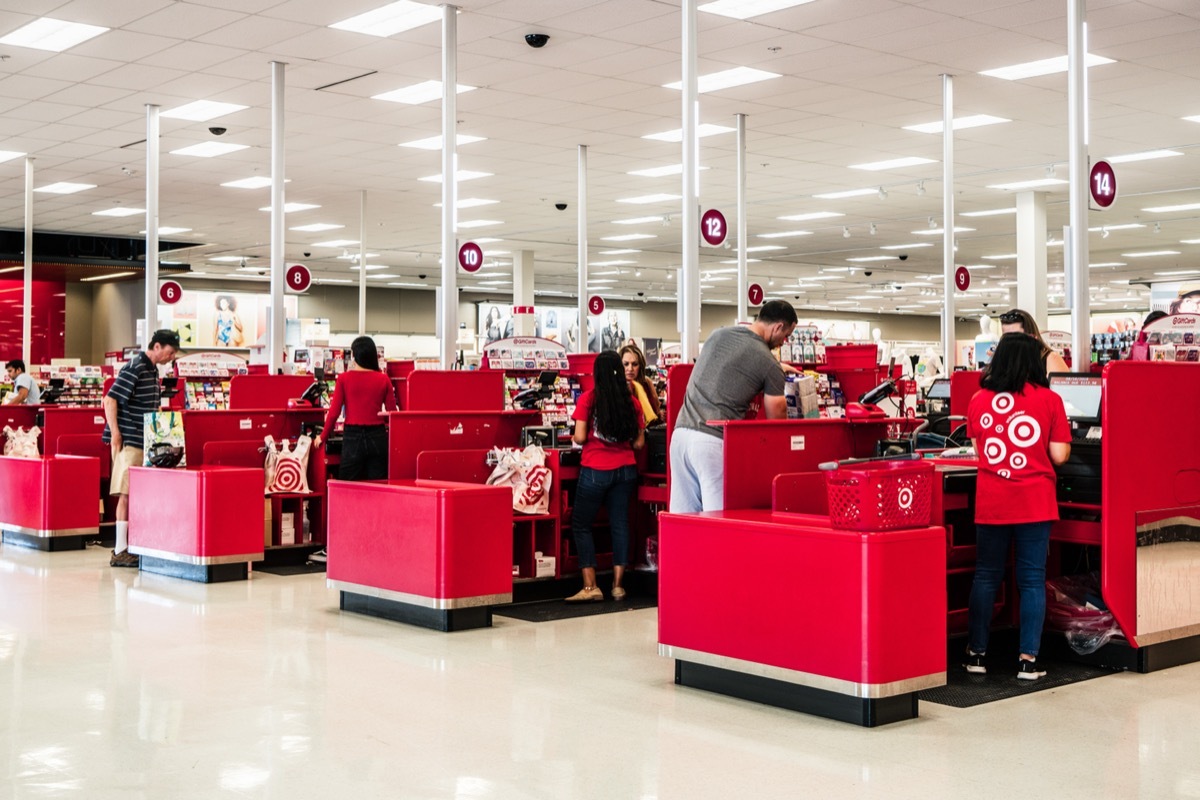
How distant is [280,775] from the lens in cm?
397

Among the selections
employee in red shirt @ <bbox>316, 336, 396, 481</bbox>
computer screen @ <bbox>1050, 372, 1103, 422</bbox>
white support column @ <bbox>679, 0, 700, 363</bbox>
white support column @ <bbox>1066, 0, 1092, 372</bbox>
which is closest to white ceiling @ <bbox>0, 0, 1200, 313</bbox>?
white support column @ <bbox>679, 0, 700, 363</bbox>

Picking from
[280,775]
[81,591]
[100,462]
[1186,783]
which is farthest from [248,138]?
[1186,783]

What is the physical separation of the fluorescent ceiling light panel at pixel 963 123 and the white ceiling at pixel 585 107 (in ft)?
0.79

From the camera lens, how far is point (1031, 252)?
17703 millimetres

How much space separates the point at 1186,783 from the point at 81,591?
6.49 meters

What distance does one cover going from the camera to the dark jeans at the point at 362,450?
8562 mm

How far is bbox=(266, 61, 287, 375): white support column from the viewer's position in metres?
10.8

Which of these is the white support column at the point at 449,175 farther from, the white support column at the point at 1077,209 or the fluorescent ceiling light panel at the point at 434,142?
the white support column at the point at 1077,209

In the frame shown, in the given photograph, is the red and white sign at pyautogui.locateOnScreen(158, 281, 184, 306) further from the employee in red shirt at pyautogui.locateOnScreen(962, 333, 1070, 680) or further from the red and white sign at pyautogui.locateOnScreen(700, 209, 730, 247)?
the employee in red shirt at pyautogui.locateOnScreen(962, 333, 1070, 680)

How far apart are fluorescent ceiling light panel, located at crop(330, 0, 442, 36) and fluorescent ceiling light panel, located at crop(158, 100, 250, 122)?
3.07m

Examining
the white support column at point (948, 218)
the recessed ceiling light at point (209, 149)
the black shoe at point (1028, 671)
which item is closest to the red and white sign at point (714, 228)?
the white support column at point (948, 218)

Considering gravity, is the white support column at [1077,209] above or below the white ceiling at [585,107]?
below

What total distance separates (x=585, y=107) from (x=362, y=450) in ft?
17.3

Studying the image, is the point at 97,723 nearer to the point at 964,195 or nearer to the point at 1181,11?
the point at 1181,11
